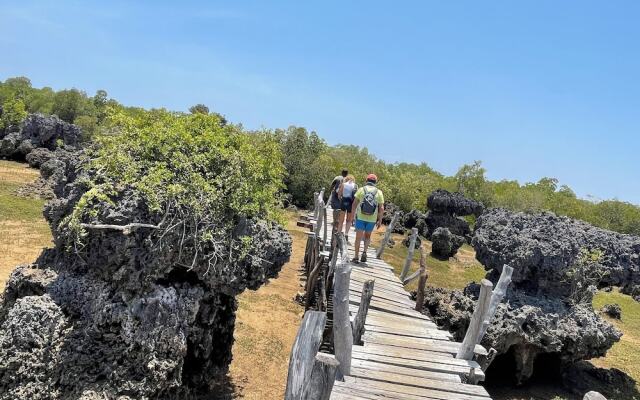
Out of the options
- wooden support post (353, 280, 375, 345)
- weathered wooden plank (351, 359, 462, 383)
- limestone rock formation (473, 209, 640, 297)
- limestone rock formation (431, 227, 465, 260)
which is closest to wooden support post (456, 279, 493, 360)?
weathered wooden plank (351, 359, 462, 383)

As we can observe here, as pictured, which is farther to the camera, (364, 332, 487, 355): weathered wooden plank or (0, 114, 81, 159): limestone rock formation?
(0, 114, 81, 159): limestone rock formation

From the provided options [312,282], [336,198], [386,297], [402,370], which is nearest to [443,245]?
[336,198]

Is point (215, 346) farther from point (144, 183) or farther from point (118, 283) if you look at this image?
point (144, 183)

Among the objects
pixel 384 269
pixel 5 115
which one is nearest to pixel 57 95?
pixel 5 115

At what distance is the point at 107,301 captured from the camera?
6.74 meters

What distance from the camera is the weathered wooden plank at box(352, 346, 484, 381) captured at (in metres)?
7.02

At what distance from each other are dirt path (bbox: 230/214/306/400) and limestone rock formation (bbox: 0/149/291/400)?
2.75 meters

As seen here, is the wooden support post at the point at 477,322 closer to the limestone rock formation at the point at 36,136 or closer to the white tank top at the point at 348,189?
the white tank top at the point at 348,189

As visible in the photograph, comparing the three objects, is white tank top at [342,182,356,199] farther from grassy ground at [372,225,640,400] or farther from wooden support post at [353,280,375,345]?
grassy ground at [372,225,640,400]

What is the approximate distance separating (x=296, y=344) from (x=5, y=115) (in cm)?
4015

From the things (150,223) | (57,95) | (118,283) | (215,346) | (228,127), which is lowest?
(215,346)

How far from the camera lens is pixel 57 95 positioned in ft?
167

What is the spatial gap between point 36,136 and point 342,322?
111ft

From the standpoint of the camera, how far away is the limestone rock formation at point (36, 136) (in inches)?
1277
